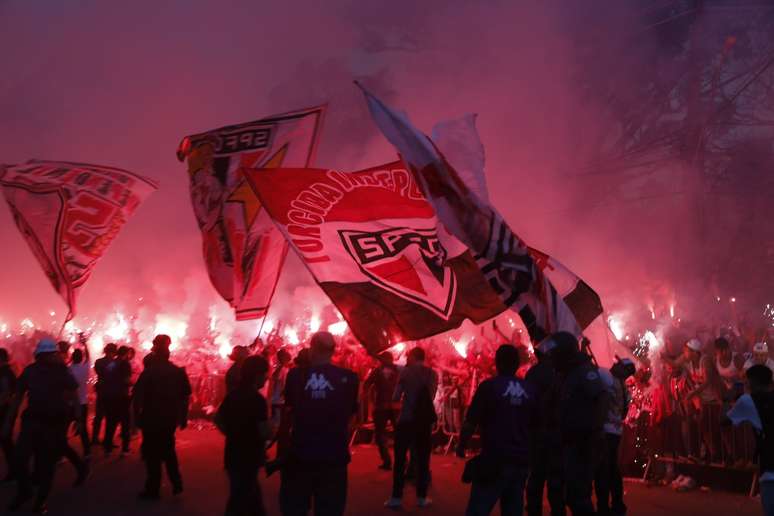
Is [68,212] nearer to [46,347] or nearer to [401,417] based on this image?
[46,347]

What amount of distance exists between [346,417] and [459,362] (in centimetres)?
687

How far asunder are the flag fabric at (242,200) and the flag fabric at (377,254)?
93 centimetres

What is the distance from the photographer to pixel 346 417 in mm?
4355

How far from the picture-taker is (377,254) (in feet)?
21.7

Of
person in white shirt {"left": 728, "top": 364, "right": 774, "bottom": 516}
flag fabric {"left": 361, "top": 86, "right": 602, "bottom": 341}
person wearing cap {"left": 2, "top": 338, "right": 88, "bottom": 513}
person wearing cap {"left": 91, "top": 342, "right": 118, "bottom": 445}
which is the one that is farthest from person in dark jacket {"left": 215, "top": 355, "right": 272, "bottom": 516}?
person wearing cap {"left": 91, "top": 342, "right": 118, "bottom": 445}

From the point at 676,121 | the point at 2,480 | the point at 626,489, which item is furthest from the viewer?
the point at 676,121

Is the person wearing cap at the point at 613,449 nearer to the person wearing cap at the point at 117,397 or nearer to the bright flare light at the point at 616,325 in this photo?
the person wearing cap at the point at 117,397

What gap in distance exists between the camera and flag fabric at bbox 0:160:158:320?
817cm

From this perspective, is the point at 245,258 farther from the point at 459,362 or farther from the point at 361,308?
the point at 459,362

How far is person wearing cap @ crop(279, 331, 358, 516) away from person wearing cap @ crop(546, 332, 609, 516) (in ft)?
4.84

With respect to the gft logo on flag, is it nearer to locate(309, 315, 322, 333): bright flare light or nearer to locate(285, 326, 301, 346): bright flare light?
locate(285, 326, 301, 346): bright flare light

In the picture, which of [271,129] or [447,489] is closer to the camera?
[447,489]

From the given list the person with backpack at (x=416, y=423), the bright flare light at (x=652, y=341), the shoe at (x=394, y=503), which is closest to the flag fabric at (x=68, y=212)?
the person with backpack at (x=416, y=423)

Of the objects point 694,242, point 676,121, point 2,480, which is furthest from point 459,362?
point 676,121
